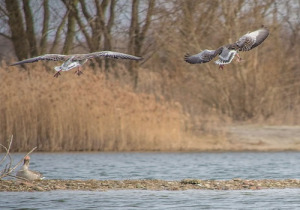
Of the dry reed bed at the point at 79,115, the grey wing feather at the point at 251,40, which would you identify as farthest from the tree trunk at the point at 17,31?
the grey wing feather at the point at 251,40

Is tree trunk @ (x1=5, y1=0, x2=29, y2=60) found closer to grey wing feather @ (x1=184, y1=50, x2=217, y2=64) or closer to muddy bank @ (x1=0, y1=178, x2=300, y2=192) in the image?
muddy bank @ (x1=0, y1=178, x2=300, y2=192)

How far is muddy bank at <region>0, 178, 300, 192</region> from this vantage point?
1421cm

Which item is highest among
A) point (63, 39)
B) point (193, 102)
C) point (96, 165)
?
point (63, 39)

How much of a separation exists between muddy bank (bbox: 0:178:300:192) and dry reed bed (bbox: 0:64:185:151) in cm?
827

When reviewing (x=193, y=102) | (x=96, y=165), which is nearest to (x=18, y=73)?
(x=96, y=165)

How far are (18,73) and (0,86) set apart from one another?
0.61 m

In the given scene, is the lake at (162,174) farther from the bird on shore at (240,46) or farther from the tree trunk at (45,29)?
the tree trunk at (45,29)

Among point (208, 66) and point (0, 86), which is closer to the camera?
point (0, 86)

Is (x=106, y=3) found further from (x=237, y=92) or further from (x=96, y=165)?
(x=96, y=165)

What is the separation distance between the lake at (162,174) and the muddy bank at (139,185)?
0.34 meters

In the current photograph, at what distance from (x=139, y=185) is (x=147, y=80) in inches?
426

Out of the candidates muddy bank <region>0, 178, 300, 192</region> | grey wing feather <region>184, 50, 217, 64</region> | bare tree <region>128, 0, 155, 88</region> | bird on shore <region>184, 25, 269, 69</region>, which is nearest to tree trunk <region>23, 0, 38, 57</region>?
bare tree <region>128, 0, 155, 88</region>

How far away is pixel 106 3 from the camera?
92.1 feet

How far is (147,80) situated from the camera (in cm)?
2516
